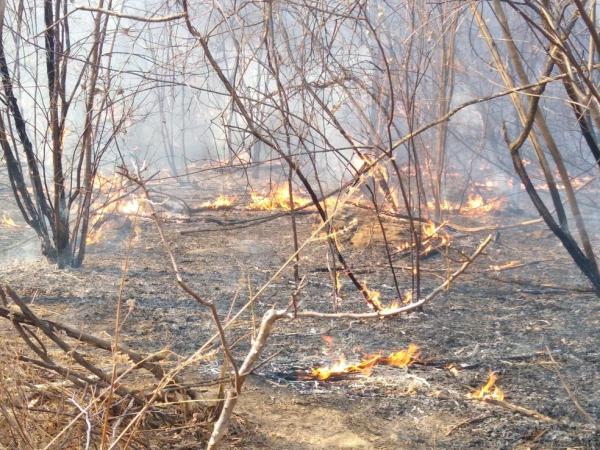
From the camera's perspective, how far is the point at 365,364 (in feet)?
14.7

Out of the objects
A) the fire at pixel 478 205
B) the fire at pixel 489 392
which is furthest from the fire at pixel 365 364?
the fire at pixel 478 205

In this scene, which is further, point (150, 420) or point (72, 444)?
point (150, 420)

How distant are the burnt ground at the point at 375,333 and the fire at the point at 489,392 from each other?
5 cm

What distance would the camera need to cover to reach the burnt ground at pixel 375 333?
11.8 ft

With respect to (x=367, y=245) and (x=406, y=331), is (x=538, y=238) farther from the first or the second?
(x=406, y=331)

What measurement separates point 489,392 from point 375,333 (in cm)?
127

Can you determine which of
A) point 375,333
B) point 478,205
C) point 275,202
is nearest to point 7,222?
point 275,202

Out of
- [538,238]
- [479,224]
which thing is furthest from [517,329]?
[479,224]

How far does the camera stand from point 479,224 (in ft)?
33.7

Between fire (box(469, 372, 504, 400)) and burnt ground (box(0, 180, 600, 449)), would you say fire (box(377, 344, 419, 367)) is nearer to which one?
burnt ground (box(0, 180, 600, 449))

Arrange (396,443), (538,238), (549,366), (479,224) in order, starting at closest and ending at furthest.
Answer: (396,443)
(549,366)
(538,238)
(479,224)

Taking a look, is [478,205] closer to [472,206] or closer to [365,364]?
[472,206]

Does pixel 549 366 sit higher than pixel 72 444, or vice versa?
pixel 72 444

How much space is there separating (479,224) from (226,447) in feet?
25.2
